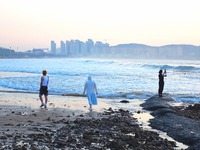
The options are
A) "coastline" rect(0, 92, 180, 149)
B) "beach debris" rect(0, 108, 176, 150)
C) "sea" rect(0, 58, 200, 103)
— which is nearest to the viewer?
"beach debris" rect(0, 108, 176, 150)

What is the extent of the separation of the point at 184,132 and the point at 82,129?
2880mm

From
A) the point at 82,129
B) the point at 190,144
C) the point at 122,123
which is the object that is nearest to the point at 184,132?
the point at 190,144

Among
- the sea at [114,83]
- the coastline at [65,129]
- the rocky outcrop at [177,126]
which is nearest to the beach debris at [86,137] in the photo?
the coastline at [65,129]

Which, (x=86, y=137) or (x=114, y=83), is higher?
(x=86, y=137)

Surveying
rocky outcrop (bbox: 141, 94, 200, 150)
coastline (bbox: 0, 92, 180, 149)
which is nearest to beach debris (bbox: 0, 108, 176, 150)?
coastline (bbox: 0, 92, 180, 149)

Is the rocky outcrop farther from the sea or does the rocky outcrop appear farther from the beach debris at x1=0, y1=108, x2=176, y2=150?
the sea

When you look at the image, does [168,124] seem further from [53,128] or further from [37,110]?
[37,110]

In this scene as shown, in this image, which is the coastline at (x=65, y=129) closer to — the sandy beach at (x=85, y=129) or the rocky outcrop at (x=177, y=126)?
the sandy beach at (x=85, y=129)

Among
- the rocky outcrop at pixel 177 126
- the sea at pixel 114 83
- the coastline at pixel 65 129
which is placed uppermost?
the coastline at pixel 65 129

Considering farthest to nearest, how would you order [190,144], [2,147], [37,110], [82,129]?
1. [37,110]
2. [82,129]
3. [190,144]
4. [2,147]

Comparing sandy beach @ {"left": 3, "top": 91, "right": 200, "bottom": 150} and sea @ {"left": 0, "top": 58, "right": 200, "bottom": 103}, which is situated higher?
sandy beach @ {"left": 3, "top": 91, "right": 200, "bottom": 150}

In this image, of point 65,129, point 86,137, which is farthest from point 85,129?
point 86,137

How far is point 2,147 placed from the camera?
272 inches

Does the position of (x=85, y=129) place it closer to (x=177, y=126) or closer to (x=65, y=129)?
(x=65, y=129)
